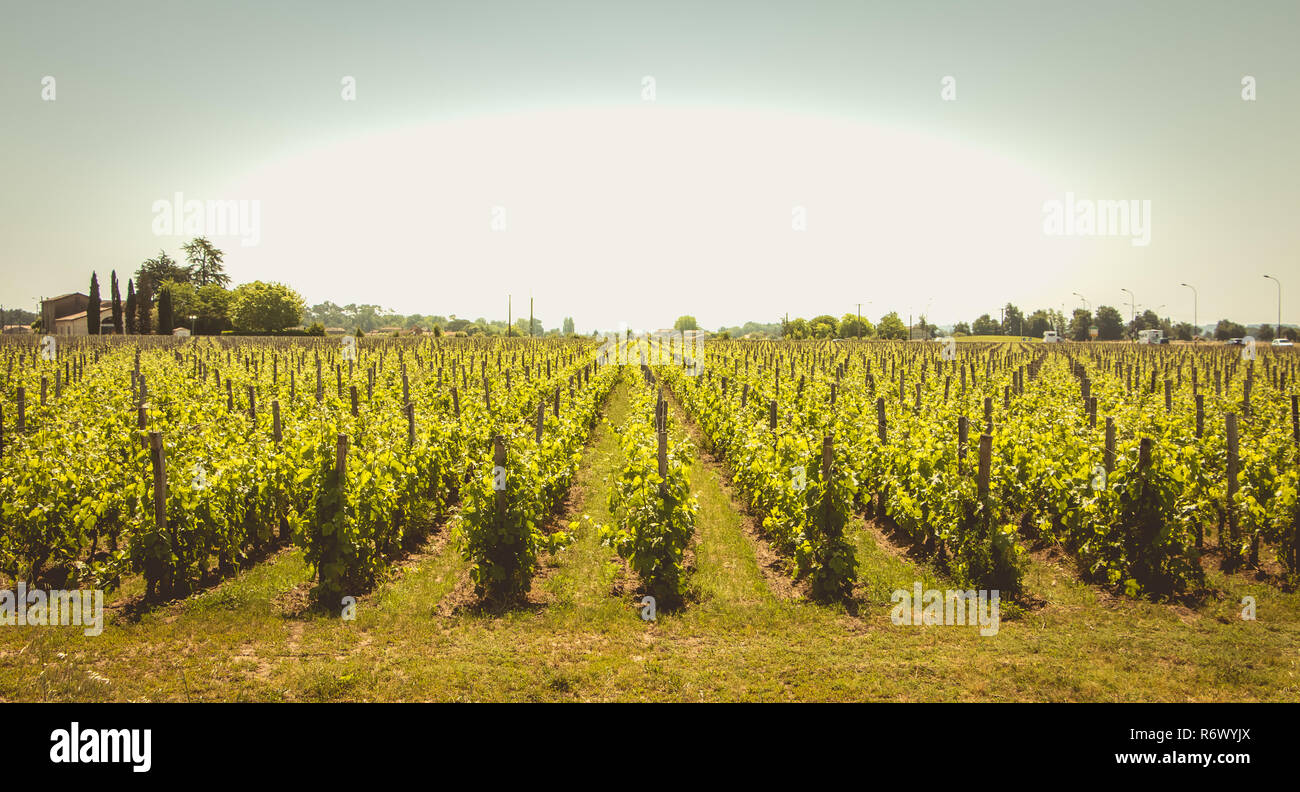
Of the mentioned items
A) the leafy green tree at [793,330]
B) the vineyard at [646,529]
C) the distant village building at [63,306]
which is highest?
the distant village building at [63,306]

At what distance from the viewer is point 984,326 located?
434ft

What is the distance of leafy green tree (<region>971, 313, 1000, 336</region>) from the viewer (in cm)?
12862

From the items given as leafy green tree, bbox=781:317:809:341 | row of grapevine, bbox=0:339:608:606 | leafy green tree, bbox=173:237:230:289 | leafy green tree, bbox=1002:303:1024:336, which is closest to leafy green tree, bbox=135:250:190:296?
leafy green tree, bbox=173:237:230:289

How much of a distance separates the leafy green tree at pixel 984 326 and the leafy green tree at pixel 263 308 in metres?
115

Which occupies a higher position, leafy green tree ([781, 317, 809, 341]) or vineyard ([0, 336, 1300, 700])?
leafy green tree ([781, 317, 809, 341])

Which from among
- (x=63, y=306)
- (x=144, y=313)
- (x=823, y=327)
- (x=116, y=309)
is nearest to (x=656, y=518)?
(x=116, y=309)

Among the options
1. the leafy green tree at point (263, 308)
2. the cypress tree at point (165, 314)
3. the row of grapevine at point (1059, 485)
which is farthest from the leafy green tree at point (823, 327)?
the row of grapevine at point (1059, 485)

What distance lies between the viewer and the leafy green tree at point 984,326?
128625 millimetres

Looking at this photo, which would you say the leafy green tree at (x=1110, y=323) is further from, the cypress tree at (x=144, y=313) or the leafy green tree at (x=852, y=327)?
the cypress tree at (x=144, y=313)

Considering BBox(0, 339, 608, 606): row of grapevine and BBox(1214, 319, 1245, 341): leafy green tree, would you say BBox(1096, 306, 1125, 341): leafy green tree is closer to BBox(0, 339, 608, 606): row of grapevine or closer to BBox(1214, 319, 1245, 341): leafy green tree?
BBox(1214, 319, 1245, 341): leafy green tree

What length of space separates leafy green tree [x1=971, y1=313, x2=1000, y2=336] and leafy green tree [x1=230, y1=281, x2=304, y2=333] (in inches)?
4521

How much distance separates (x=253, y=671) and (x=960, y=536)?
7320 millimetres
